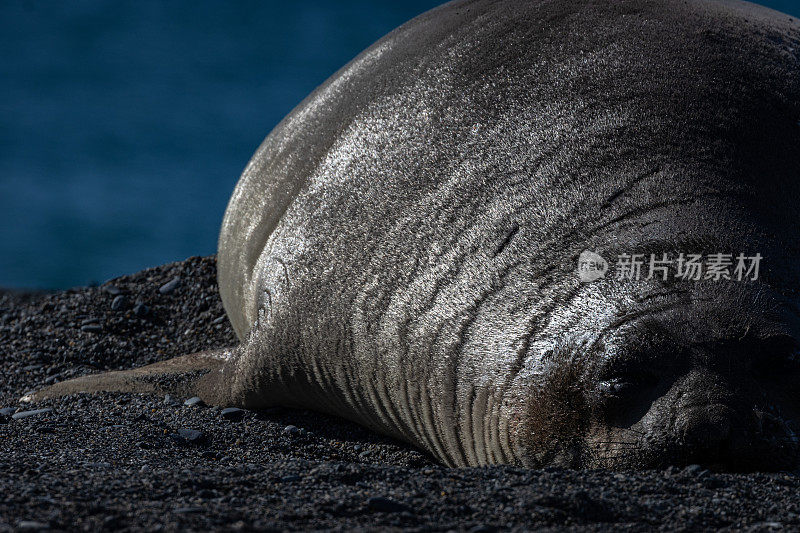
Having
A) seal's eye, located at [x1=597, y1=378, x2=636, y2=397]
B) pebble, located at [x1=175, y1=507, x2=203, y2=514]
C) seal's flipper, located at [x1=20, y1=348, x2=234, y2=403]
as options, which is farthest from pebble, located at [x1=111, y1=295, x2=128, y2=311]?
pebble, located at [x1=175, y1=507, x2=203, y2=514]

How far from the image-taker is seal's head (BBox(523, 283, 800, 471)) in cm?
286

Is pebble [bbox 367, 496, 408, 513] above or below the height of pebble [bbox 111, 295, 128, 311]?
below

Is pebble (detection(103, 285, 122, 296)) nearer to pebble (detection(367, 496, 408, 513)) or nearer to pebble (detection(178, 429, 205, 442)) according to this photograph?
pebble (detection(178, 429, 205, 442))

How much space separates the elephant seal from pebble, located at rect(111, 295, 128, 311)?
204 cm

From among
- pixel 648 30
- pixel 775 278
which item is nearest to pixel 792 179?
pixel 775 278

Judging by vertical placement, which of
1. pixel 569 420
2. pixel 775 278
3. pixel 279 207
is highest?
pixel 279 207

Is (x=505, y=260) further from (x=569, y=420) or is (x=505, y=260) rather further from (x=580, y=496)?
(x=580, y=496)

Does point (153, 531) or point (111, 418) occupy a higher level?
point (111, 418)

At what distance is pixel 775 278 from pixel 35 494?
2.58 metres

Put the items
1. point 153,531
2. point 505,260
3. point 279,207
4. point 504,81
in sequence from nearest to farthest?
point 153,531 < point 505,260 < point 504,81 < point 279,207

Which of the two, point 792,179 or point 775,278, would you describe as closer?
point 775,278

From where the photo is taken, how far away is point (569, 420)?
3109mm

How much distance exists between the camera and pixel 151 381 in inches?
207

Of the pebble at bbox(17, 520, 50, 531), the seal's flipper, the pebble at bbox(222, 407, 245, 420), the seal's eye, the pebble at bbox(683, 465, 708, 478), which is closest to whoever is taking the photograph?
the pebble at bbox(17, 520, 50, 531)
